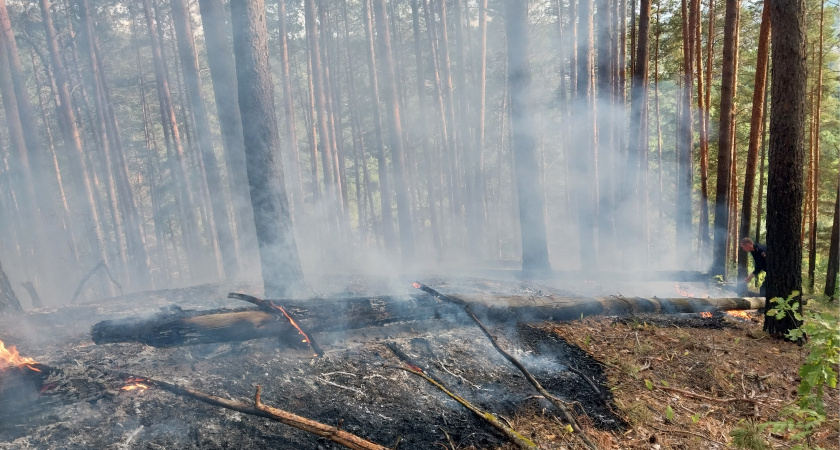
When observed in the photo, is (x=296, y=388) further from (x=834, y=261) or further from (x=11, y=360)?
(x=834, y=261)

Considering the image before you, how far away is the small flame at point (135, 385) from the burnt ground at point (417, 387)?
62mm

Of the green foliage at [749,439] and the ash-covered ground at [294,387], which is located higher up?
the ash-covered ground at [294,387]

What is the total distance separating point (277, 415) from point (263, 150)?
4.33m

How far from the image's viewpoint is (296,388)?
4.21 metres

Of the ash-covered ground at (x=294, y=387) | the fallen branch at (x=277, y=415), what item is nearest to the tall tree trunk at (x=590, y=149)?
the ash-covered ground at (x=294, y=387)

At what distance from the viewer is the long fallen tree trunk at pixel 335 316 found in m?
4.70

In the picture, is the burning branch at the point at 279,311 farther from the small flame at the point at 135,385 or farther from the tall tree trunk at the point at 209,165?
the tall tree trunk at the point at 209,165

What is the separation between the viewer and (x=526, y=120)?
10.5m

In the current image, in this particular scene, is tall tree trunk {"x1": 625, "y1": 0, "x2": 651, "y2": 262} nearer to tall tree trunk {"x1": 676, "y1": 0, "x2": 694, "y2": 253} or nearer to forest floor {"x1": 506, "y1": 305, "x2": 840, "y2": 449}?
tall tree trunk {"x1": 676, "y1": 0, "x2": 694, "y2": 253}

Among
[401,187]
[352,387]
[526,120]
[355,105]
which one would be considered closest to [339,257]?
[401,187]

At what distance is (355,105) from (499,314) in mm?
22407

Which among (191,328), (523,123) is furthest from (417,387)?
(523,123)

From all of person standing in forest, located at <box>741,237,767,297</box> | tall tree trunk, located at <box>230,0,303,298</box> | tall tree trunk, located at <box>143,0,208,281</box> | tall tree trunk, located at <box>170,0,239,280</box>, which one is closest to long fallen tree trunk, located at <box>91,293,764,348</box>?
tall tree trunk, located at <box>230,0,303,298</box>

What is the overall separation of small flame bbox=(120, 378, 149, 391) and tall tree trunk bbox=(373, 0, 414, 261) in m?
14.0
